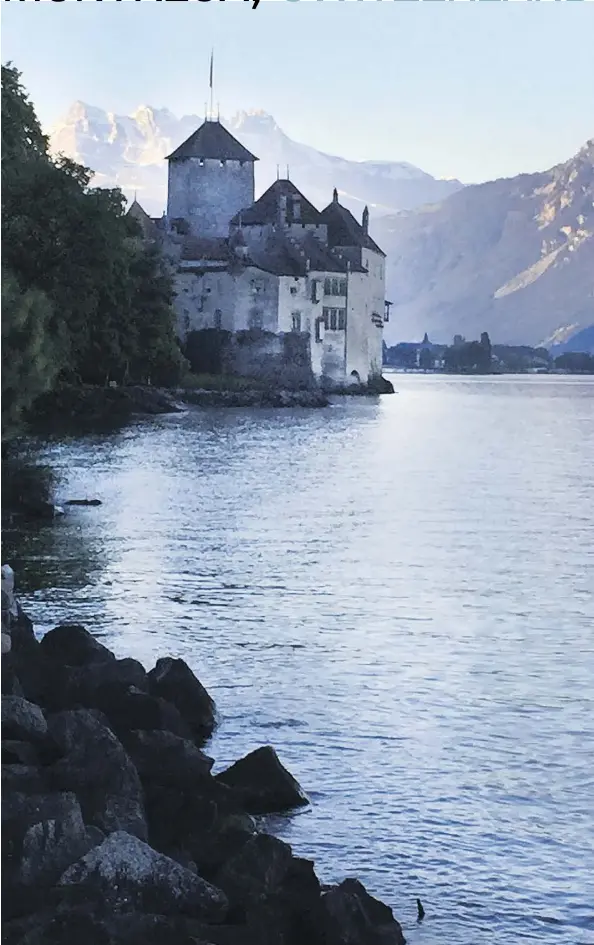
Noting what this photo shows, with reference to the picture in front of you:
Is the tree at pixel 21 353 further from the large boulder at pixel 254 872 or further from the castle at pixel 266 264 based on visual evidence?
the castle at pixel 266 264

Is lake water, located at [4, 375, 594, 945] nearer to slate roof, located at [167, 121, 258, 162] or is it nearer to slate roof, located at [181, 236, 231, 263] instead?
slate roof, located at [181, 236, 231, 263]

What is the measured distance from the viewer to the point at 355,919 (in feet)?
25.7

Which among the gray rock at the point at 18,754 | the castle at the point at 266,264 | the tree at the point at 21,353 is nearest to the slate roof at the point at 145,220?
the castle at the point at 266,264

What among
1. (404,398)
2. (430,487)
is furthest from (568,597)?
(404,398)

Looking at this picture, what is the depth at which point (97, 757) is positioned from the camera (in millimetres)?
9133

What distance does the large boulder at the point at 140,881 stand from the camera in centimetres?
762

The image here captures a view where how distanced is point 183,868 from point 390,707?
560cm

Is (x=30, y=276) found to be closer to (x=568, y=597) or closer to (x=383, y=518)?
(x=383, y=518)

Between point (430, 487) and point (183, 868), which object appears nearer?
point (183, 868)

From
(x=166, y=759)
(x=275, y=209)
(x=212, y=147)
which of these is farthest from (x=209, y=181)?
(x=166, y=759)

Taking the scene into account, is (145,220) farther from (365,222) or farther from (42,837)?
(42,837)

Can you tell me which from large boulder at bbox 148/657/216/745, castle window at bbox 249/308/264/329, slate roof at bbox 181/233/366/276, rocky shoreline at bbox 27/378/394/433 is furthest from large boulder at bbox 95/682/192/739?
slate roof at bbox 181/233/366/276

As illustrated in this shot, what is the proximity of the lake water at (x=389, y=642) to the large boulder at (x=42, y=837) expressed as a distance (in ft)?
6.27

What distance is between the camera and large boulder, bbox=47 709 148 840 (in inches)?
346
